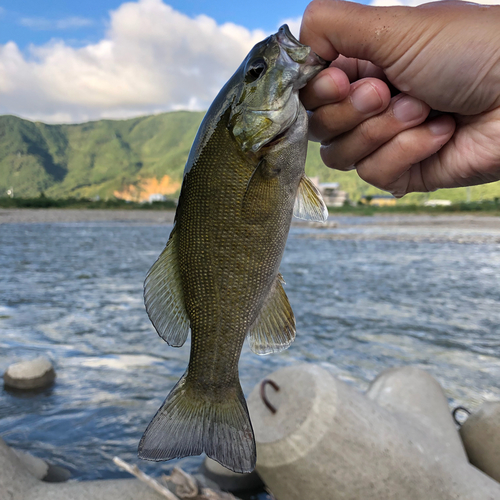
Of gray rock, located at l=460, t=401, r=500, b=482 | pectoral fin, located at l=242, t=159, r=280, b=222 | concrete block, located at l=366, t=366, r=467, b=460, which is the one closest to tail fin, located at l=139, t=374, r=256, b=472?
pectoral fin, located at l=242, t=159, r=280, b=222

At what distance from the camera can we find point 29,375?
7.07m

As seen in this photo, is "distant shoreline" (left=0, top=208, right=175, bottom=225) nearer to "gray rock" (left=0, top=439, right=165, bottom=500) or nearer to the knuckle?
"gray rock" (left=0, top=439, right=165, bottom=500)

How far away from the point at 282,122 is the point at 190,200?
0.48 m

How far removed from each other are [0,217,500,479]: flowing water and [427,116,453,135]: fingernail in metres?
4.46

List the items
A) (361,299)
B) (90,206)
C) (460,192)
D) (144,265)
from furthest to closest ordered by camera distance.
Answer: (460,192), (90,206), (144,265), (361,299)

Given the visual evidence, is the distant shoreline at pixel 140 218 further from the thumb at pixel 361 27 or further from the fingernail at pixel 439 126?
the thumb at pixel 361 27

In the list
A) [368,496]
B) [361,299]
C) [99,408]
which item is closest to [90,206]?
[361,299]

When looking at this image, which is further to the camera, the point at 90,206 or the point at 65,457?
the point at 90,206

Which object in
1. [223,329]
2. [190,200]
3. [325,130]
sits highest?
[325,130]

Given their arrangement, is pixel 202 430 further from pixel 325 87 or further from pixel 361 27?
pixel 361 27

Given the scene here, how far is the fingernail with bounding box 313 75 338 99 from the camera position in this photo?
83.3 inches

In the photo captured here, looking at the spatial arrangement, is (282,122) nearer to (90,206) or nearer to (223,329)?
(223,329)

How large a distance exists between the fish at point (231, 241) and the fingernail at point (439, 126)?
79cm

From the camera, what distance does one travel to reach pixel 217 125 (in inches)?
73.7
